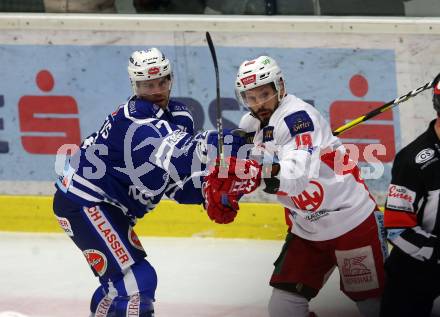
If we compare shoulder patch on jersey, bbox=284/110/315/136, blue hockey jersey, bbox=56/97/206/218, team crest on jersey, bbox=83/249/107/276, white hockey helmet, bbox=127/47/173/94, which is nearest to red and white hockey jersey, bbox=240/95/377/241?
shoulder patch on jersey, bbox=284/110/315/136

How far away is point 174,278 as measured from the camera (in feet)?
17.3

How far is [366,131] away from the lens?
5.62m

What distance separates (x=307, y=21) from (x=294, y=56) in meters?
0.19

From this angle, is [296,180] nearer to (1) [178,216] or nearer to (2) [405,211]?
(2) [405,211]

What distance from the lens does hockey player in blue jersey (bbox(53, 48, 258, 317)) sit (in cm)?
415

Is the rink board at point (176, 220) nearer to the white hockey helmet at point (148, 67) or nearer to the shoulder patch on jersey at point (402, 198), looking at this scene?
the white hockey helmet at point (148, 67)

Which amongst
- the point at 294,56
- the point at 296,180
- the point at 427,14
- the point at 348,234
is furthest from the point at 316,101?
the point at 296,180

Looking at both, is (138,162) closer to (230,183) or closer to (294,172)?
(230,183)

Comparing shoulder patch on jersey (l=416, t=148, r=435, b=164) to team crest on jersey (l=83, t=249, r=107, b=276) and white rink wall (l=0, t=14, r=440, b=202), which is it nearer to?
team crest on jersey (l=83, t=249, r=107, b=276)

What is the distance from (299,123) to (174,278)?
1482 mm

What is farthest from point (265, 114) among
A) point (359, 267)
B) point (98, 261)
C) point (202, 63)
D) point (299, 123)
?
point (202, 63)

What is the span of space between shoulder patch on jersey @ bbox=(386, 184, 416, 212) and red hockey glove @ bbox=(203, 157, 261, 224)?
0.52 m

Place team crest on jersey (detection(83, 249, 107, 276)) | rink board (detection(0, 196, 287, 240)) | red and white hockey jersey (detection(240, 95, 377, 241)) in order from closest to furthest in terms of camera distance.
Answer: red and white hockey jersey (detection(240, 95, 377, 241)) → team crest on jersey (detection(83, 249, 107, 276)) → rink board (detection(0, 196, 287, 240))

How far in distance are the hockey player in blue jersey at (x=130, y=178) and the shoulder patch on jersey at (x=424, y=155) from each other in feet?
2.22
